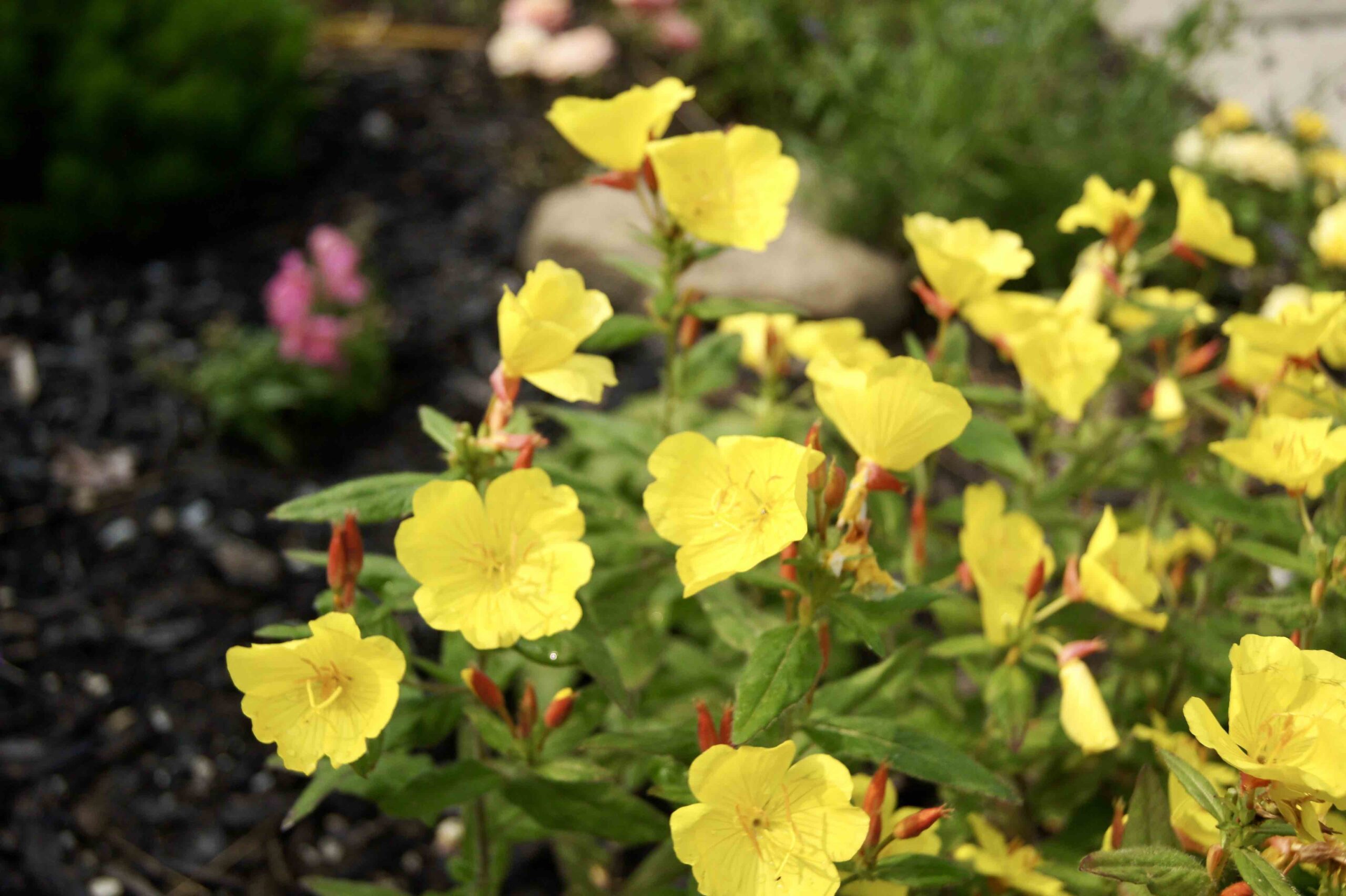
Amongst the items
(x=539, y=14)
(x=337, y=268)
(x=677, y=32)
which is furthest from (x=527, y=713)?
(x=539, y=14)

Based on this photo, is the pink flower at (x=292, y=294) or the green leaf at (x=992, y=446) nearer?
the green leaf at (x=992, y=446)

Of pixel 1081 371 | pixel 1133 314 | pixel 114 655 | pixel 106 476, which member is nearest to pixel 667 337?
pixel 1081 371

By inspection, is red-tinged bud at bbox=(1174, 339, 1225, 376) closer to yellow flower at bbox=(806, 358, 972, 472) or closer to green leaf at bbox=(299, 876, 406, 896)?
yellow flower at bbox=(806, 358, 972, 472)

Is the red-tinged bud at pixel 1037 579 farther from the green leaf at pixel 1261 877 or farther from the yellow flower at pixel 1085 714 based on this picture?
the green leaf at pixel 1261 877

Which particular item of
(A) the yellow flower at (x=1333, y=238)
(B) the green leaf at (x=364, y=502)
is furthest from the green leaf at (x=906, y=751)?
(A) the yellow flower at (x=1333, y=238)

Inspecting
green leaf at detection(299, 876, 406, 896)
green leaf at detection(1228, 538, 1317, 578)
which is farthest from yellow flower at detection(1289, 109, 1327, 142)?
green leaf at detection(299, 876, 406, 896)

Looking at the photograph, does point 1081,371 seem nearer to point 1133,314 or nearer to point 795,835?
point 1133,314
